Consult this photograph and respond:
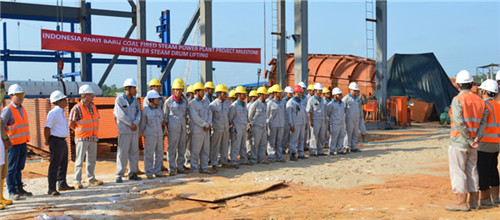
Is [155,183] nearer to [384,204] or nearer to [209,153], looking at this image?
[209,153]

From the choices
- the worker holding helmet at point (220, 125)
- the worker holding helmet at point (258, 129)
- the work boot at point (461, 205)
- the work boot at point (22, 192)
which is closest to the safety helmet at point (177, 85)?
the worker holding helmet at point (220, 125)

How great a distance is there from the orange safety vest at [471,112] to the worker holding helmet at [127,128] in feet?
18.7

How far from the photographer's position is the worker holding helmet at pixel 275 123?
10969 mm

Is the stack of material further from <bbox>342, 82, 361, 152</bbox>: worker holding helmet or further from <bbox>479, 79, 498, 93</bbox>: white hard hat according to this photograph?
<bbox>479, 79, 498, 93</bbox>: white hard hat

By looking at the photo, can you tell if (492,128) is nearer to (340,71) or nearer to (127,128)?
(127,128)

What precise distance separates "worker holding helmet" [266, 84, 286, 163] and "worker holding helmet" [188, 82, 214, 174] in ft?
6.34

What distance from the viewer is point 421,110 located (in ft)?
74.6

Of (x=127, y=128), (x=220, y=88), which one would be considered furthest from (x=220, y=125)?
(x=127, y=128)

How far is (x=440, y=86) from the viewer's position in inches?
905

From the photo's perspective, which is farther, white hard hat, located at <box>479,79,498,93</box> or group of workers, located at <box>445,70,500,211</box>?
white hard hat, located at <box>479,79,498,93</box>

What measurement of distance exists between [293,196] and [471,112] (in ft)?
9.69

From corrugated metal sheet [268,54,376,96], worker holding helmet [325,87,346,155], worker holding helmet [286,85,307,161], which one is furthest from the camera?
corrugated metal sheet [268,54,376,96]

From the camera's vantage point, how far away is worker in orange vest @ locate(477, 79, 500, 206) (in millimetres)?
6055

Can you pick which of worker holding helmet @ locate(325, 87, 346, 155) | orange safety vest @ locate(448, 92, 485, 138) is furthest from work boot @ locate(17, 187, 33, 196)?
worker holding helmet @ locate(325, 87, 346, 155)
